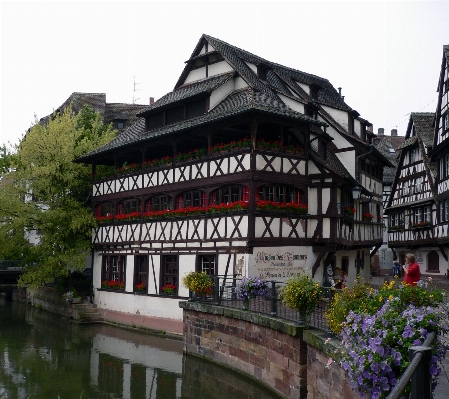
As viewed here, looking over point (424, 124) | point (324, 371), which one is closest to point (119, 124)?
point (424, 124)

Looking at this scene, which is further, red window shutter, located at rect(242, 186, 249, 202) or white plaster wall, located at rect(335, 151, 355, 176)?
white plaster wall, located at rect(335, 151, 355, 176)

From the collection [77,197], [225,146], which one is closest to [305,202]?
[225,146]

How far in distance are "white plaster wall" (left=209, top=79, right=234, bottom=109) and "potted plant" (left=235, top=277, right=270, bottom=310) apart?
9.56m

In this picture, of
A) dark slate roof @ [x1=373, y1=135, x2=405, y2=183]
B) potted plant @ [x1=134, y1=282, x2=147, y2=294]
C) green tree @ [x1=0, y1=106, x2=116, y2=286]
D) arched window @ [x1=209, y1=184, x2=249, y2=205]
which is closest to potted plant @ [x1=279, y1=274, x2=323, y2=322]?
arched window @ [x1=209, y1=184, x2=249, y2=205]

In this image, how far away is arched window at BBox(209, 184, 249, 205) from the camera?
20.8 metres

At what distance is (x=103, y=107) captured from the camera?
45.8 meters

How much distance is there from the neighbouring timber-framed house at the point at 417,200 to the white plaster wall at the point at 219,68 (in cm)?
1609

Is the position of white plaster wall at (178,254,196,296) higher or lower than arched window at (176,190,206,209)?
lower

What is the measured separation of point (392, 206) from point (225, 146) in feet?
85.1

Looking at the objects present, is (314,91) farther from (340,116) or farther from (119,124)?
(119,124)

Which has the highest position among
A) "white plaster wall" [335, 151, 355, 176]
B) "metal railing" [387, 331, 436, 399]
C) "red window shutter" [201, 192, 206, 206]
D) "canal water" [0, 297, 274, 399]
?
"white plaster wall" [335, 151, 355, 176]

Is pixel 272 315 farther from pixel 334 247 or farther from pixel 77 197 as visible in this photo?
pixel 77 197

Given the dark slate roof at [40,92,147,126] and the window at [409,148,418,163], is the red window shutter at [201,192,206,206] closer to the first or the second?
the window at [409,148,418,163]

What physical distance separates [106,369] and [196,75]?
14.2m
